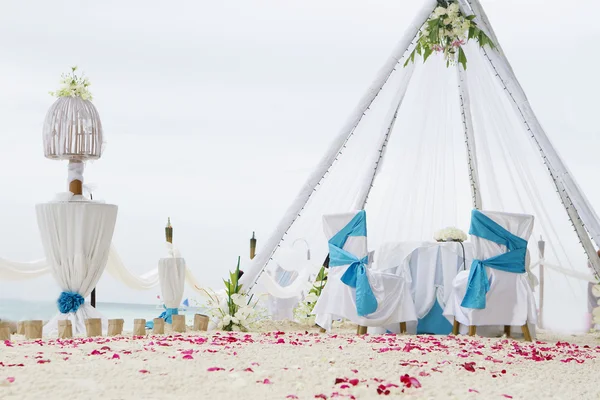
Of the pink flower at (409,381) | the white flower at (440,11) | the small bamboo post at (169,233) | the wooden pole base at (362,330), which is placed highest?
the white flower at (440,11)

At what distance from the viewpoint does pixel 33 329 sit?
514 centimetres

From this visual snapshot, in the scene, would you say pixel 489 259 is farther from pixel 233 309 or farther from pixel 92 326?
pixel 92 326

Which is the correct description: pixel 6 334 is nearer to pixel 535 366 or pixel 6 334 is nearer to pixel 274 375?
pixel 274 375

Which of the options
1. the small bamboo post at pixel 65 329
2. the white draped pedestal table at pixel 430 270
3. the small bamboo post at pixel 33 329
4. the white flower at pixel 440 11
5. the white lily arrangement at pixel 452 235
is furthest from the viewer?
the white lily arrangement at pixel 452 235

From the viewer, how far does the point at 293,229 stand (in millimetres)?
6453

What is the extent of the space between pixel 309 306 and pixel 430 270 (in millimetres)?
1629

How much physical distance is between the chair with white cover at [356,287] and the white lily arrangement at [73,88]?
2.44 meters

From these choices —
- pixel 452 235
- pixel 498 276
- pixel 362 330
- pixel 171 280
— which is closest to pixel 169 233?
pixel 171 280

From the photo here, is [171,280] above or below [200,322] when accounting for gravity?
above

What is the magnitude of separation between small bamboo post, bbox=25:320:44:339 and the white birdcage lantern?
1.45 m

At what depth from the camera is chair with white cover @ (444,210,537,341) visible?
580cm

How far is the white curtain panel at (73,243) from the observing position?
19.7ft

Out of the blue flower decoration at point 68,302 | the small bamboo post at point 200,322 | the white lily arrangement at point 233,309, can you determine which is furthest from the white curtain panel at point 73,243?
the white lily arrangement at point 233,309

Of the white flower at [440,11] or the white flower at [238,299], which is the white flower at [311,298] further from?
the white flower at [440,11]
